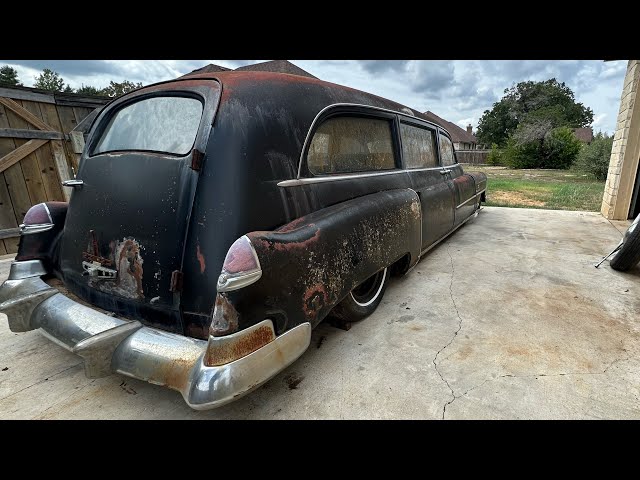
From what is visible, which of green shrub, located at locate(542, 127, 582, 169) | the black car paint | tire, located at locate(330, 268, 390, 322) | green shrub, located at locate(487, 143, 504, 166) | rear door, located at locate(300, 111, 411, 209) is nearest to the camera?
the black car paint

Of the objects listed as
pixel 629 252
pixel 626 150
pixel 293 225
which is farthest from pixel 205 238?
pixel 626 150

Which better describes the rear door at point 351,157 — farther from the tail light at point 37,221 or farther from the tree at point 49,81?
the tree at point 49,81

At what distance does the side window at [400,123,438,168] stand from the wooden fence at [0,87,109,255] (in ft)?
15.7

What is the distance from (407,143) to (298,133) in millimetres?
1751

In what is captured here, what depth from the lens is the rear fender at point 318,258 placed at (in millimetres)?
1396

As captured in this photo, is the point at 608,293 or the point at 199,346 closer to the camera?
the point at 199,346

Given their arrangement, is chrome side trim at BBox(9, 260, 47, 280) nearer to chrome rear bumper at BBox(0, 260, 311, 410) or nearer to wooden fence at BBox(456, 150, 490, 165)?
chrome rear bumper at BBox(0, 260, 311, 410)

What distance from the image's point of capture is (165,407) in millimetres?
1615

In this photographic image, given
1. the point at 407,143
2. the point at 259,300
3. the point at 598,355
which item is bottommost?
the point at 598,355

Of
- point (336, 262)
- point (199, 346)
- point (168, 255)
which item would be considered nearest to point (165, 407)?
point (199, 346)

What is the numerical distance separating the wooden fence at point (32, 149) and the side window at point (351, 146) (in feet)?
14.8

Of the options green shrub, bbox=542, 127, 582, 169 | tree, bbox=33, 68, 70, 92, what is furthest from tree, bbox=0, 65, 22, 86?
green shrub, bbox=542, 127, 582, 169

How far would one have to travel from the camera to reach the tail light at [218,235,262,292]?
1.31 metres
